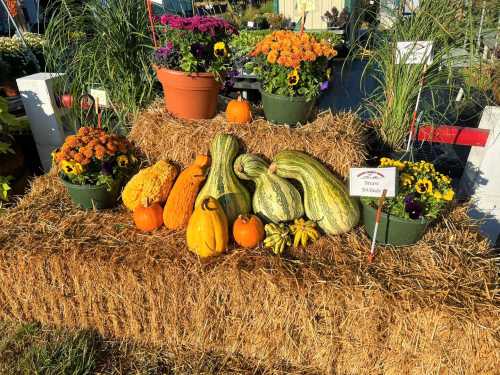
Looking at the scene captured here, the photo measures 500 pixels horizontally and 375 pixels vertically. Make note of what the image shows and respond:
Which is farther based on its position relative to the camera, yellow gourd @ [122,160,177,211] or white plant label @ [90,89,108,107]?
white plant label @ [90,89,108,107]

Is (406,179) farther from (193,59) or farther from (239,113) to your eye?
(193,59)

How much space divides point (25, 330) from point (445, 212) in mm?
2780

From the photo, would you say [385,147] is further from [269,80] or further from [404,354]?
[404,354]

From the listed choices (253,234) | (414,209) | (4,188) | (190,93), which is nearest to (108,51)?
(190,93)

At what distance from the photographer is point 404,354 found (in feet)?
5.74

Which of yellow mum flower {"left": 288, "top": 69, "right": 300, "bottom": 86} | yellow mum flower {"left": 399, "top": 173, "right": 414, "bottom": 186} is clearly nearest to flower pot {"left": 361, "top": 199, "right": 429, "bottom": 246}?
yellow mum flower {"left": 399, "top": 173, "right": 414, "bottom": 186}

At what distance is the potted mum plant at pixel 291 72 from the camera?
2.21 m

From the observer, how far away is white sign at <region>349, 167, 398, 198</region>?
1.78 m

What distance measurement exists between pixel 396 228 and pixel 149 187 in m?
1.53

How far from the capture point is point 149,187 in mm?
2268

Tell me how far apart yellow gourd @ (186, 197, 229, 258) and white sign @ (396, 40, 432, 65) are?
179 cm

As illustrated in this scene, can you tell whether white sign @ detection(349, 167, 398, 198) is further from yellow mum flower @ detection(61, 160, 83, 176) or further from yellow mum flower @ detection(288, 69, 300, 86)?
yellow mum flower @ detection(61, 160, 83, 176)

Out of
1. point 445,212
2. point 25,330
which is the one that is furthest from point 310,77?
point 25,330

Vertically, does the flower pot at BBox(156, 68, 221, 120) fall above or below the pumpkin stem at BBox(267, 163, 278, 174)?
→ above
